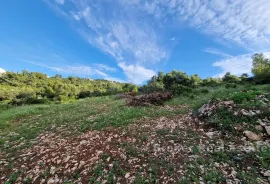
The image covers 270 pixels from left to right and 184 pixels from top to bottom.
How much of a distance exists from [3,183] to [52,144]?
2200 millimetres

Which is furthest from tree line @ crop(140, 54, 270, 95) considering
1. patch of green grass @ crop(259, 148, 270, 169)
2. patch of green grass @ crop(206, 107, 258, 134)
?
patch of green grass @ crop(259, 148, 270, 169)

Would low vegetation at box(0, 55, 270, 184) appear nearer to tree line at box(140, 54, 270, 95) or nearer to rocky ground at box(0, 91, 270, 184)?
rocky ground at box(0, 91, 270, 184)

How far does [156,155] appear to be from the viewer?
5246 millimetres

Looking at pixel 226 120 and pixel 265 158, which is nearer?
pixel 265 158

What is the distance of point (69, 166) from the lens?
4.96m

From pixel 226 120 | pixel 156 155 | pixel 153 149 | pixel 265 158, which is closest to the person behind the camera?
pixel 265 158

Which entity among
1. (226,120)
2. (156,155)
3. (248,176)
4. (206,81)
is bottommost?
(248,176)

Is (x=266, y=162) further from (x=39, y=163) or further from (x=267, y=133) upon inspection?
(x=39, y=163)

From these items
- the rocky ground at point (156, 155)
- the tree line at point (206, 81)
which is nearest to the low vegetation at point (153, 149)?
the rocky ground at point (156, 155)

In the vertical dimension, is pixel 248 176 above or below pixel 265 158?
below

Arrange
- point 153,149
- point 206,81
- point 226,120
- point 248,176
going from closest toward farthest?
point 248,176 → point 153,149 → point 226,120 → point 206,81

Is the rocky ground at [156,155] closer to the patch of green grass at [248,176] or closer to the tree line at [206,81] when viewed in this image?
the patch of green grass at [248,176]

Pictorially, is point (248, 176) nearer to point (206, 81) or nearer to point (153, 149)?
point (153, 149)

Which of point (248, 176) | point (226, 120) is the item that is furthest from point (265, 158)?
point (226, 120)
